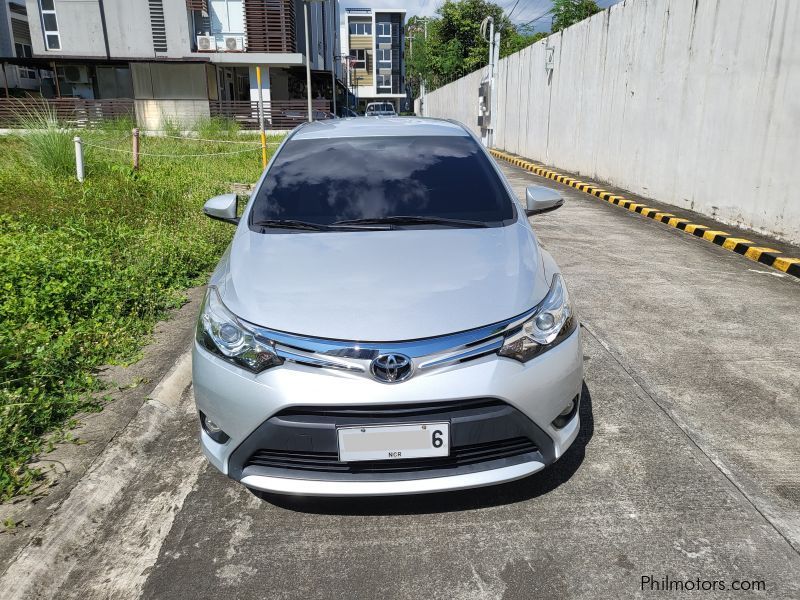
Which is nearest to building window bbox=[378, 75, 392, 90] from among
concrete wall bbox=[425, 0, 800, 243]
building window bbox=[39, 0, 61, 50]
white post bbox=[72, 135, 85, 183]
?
building window bbox=[39, 0, 61, 50]

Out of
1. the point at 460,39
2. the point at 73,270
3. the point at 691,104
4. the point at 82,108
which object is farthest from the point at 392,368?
the point at 460,39

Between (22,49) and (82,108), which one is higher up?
(22,49)

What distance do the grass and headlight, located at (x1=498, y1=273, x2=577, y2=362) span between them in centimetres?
220

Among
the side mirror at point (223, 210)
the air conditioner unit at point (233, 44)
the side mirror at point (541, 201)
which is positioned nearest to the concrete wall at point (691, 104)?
the side mirror at point (541, 201)

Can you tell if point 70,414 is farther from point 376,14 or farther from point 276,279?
point 376,14

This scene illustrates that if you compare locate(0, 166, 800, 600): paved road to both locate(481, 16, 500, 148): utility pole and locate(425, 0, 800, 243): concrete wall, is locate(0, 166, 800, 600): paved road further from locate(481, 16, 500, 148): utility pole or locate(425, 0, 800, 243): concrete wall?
locate(481, 16, 500, 148): utility pole

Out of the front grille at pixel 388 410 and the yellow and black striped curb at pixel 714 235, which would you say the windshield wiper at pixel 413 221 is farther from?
the yellow and black striped curb at pixel 714 235

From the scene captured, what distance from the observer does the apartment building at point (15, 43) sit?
3491cm

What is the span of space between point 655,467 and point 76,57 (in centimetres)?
3244

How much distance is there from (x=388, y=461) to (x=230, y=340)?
2.60ft

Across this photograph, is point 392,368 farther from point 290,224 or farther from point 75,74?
point 75,74

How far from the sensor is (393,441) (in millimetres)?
2299

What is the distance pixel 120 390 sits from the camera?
3.76 m

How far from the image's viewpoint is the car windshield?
133 inches
